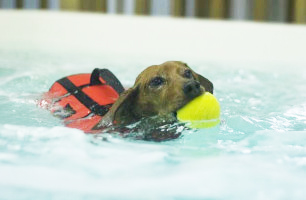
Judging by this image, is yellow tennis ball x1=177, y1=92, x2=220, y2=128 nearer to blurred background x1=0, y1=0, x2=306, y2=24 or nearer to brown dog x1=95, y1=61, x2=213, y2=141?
brown dog x1=95, y1=61, x2=213, y2=141

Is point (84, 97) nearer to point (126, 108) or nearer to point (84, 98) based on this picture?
point (84, 98)

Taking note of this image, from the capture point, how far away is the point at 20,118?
7.85 ft

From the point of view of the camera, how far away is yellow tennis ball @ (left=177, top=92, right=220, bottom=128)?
6.67 ft

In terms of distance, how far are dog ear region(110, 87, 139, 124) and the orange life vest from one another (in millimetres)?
126

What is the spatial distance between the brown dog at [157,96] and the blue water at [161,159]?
0.40 feet

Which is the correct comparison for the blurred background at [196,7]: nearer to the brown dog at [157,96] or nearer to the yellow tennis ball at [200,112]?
the brown dog at [157,96]

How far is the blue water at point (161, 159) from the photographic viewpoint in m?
1.53

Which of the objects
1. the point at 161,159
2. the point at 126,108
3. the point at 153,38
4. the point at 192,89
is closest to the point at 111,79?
the point at 126,108

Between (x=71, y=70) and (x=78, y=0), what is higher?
(x=78, y=0)

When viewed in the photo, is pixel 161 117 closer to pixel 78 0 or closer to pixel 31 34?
pixel 31 34

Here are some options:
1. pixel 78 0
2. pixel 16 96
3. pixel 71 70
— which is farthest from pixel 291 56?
pixel 78 0

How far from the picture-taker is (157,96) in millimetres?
2201

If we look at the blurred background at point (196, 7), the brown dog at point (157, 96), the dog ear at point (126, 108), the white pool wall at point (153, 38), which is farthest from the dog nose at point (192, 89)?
the blurred background at point (196, 7)

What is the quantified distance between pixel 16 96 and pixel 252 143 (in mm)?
1383
